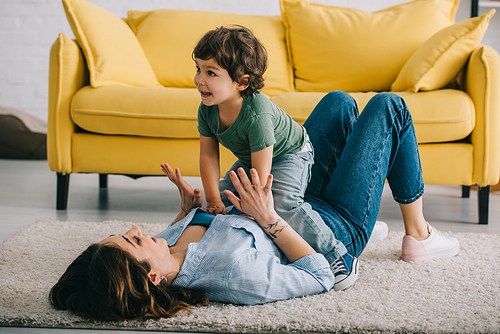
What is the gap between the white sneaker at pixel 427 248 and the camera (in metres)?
1.20

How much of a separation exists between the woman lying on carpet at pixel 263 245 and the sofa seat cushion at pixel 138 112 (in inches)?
28.1

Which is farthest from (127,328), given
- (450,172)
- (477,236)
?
(450,172)

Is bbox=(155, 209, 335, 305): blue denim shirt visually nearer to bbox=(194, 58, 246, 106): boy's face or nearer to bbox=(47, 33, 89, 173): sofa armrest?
bbox=(194, 58, 246, 106): boy's face

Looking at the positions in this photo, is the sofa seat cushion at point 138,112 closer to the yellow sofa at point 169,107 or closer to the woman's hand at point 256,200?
the yellow sofa at point 169,107

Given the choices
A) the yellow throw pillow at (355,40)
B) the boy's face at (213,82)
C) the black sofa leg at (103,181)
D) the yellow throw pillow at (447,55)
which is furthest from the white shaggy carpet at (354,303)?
the yellow throw pillow at (355,40)

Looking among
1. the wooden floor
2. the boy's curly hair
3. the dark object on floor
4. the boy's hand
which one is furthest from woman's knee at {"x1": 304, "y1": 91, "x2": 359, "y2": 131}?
the dark object on floor

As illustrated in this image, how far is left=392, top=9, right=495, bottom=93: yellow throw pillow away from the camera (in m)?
1.80

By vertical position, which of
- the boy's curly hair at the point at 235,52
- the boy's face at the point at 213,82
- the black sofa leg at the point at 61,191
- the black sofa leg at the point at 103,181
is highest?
the boy's curly hair at the point at 235,52

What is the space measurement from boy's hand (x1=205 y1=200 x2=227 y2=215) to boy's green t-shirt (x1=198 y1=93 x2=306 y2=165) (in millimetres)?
158

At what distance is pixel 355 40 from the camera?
232 cm

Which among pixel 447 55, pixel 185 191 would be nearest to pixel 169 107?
pixel 185 191

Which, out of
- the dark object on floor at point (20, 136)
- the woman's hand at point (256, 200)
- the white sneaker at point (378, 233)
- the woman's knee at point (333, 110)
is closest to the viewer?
the woman's hand at point (256, 200)

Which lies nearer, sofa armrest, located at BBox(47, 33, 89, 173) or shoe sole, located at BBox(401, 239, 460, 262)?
shoe sole, located at BBox(401, 239, 460, 262)

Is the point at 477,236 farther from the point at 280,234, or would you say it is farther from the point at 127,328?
the point at 127,328
